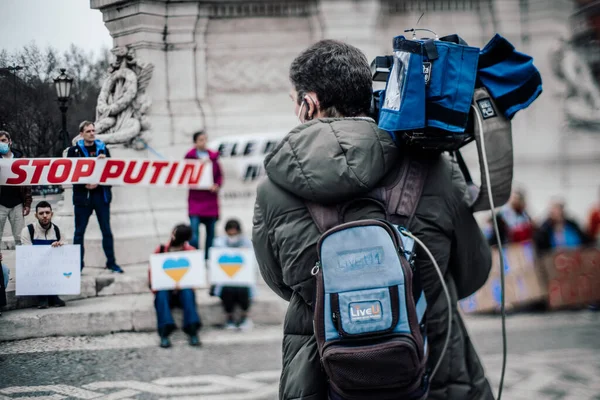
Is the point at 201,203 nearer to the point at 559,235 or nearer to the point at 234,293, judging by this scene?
the point at 234,293

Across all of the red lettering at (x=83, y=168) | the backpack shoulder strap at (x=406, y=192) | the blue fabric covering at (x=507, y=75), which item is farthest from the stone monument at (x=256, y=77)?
the blue fabric covering at (x=507, y=75)

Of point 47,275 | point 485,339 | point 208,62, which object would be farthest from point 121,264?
point 485,339

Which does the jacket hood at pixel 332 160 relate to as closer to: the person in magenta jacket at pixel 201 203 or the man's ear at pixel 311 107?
the man's ear at pixel 311 107

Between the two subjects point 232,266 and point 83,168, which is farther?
point 232,266

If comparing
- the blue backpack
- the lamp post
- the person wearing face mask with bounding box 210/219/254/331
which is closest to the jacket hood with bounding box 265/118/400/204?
the blue backpack

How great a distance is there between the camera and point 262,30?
7000 mm

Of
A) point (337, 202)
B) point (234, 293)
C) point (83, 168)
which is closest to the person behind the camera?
point (337, 202)

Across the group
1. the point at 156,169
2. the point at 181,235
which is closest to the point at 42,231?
the point at 156,169

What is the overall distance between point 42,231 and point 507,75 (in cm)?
180

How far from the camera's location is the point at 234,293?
6.30 m

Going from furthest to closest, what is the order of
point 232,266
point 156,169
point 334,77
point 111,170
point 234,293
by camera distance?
1. point 232,266
2. point 234,293
3. point 156,169
4. point 111,170
5. point 334,77

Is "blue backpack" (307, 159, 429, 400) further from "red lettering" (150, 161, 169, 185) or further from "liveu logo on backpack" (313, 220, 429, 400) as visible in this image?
"red lettering" (150, 161, 169, 185)

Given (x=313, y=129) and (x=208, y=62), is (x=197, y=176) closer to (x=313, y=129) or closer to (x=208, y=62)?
(x=208, y=62)

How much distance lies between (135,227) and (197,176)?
163cm
